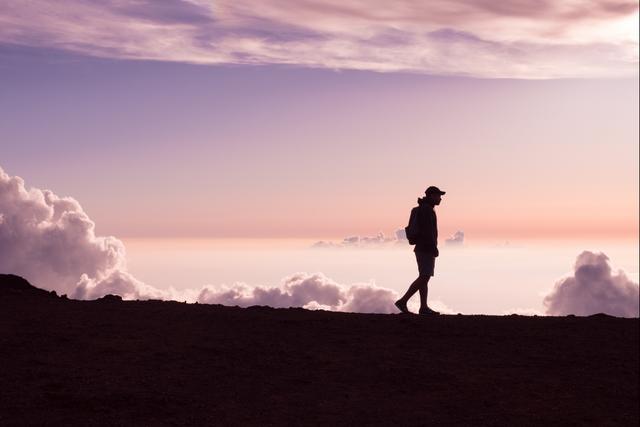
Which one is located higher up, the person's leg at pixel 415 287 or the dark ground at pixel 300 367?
the person's leg at pixel 415 287

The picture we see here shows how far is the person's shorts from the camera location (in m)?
14.9

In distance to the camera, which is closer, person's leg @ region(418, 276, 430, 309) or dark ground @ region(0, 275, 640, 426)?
dark ground @ region(0, 275, 640, 426)

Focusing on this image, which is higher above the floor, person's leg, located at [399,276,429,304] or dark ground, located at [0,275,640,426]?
person's leg, located at [399,276,429,304]

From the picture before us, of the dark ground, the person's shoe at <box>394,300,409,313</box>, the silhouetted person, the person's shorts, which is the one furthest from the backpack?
the dark ground

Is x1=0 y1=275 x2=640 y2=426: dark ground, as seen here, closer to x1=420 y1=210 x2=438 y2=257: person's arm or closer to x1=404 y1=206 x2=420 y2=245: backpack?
x1=420 y1=210 x2=438 y2=257: person's arm

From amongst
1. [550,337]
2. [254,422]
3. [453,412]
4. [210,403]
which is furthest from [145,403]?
[550,337]

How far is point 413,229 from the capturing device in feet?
49.1

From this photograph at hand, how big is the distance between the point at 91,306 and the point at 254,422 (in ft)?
21.5

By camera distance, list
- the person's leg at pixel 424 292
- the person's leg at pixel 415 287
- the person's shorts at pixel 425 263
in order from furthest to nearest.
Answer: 1. the person's leg at pixel 424 292
2. the person's leg at pixel 415 287
3. the person's shorts at pixel 425 263

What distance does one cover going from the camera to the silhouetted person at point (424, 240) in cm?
1498

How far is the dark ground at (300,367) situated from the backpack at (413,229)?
67.6 inches

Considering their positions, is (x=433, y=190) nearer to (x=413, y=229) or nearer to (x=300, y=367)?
(x=413, y=229)

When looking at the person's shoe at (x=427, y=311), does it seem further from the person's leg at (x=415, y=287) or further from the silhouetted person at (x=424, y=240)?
the person's leg at (x=415, y=287)

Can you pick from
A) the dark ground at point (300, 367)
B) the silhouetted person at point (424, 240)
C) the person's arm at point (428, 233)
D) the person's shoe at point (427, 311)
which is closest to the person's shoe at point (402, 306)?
the silhouetted person at point (424, 240)
